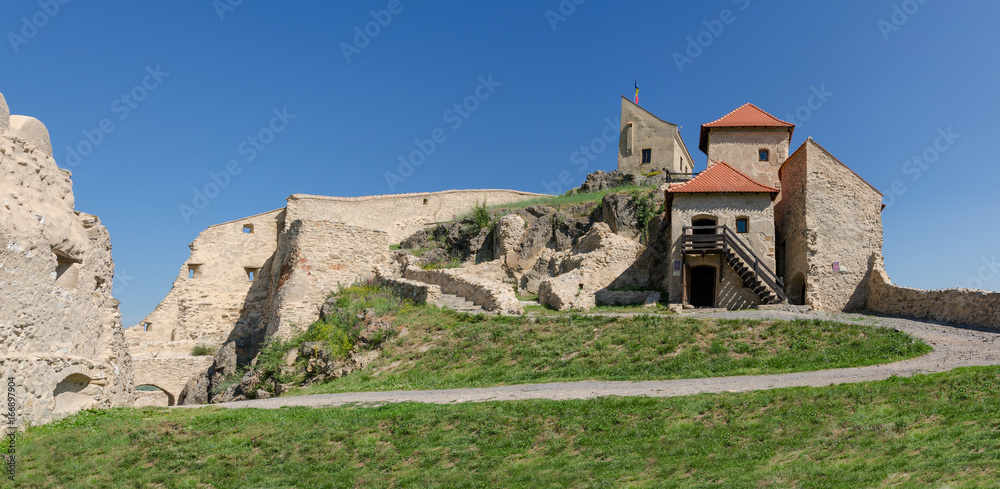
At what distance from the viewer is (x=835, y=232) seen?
914 inches

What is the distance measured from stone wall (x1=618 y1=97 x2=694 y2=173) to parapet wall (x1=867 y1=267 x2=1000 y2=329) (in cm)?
1570

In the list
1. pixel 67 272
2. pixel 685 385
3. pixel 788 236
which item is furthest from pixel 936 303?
pixel 67 272

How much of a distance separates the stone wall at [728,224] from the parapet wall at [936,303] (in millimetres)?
3506

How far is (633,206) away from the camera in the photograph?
28.3m

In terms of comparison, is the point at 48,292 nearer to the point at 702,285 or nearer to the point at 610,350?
the point at 610,350

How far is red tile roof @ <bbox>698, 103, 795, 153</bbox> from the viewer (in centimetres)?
2923

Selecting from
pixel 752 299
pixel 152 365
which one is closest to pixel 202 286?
pixel 152 365

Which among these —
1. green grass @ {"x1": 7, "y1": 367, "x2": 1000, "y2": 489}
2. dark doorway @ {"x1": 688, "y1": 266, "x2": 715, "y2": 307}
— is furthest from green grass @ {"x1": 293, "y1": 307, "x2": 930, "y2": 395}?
dark doorway @ {"x1": 688, "y1": 266, "x2": 715, "y2": 307}

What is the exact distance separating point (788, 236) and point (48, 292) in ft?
78.7

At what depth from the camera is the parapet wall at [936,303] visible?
16.2 metres

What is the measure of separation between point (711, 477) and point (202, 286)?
89.2ft

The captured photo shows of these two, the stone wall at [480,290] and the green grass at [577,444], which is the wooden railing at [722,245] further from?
the green grass at [577,444]

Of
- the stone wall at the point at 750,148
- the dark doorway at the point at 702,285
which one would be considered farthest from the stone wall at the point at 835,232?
the stone wall at the point at 750,148

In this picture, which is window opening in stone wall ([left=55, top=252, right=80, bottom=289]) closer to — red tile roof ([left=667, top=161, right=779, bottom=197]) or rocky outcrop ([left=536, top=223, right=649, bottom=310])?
rocky outcrop ([left=536, top=223, right=649, bottom=310])
